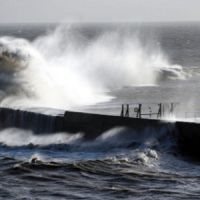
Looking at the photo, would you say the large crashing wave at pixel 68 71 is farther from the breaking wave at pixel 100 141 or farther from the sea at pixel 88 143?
the breaking wave at pixel 100 141

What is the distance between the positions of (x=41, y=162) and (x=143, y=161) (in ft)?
11.9

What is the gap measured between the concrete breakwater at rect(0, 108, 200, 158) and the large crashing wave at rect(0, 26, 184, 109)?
16.7 feet

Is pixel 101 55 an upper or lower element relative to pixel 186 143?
upper

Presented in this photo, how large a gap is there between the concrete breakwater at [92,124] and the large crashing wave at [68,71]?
5099mm

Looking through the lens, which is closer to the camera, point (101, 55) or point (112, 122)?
point (112, 122)

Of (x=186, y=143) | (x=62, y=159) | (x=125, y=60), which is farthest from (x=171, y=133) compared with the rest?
(x=125, y=60)

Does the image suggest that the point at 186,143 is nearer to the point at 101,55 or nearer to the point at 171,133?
the point at 171,133

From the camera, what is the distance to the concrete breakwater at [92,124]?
25234 millimetres

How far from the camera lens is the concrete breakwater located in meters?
25.2

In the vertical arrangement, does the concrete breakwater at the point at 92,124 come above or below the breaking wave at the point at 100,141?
above

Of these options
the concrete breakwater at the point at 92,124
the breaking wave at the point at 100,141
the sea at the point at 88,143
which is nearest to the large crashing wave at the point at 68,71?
the sea at the point at 88,143

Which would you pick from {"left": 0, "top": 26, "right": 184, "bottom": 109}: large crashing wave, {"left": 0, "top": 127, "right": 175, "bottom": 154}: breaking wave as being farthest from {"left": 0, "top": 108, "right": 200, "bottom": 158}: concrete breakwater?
{"left": 0, "top": 26, "right": 184, "bottom": 109}: large crashing wave

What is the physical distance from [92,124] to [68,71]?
22058 millimetres

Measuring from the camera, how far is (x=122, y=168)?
74.9 feet
